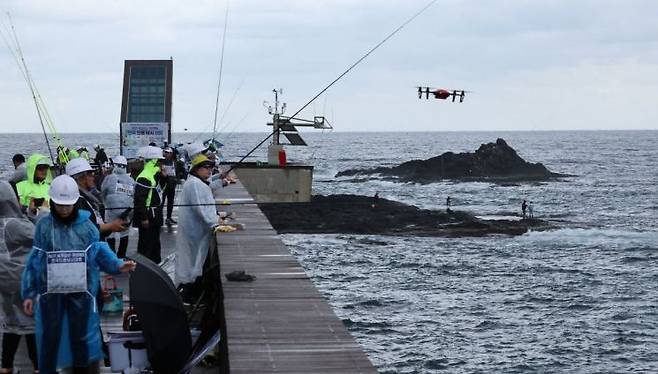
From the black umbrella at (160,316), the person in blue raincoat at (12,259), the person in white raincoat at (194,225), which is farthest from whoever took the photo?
the person in white raincoat at (194,225)

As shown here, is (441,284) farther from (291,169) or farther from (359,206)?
(359,206)

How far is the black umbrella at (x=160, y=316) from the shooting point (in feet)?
24.5

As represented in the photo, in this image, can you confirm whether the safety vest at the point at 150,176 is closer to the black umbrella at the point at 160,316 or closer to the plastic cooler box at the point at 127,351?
the plastic cooler box at the point at 127,351

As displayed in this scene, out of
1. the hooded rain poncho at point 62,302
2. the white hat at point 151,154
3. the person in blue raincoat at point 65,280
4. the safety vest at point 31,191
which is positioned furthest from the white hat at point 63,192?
Result: the white hat at point 151,154

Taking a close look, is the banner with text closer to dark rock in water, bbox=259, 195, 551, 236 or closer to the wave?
dark rock in water, bbox=259, 195, 551, 236

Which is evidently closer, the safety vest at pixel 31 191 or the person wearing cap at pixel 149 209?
the safety vest at pixel 31 191

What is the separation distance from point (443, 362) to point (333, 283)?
434 inches

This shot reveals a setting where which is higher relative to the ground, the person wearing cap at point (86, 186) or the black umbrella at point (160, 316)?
the person wearing cap at point (86, 186)

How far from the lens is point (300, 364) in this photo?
6.11 m

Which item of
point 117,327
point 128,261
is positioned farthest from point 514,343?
point 128,261

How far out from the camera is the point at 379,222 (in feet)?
176

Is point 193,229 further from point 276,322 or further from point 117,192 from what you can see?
point 117,192

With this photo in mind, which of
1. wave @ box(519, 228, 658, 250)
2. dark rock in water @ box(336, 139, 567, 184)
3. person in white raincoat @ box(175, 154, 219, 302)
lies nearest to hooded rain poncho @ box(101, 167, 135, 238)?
person in white raincoat @ box(175, 154, 219, 302)

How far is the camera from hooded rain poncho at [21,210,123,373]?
7.14m
